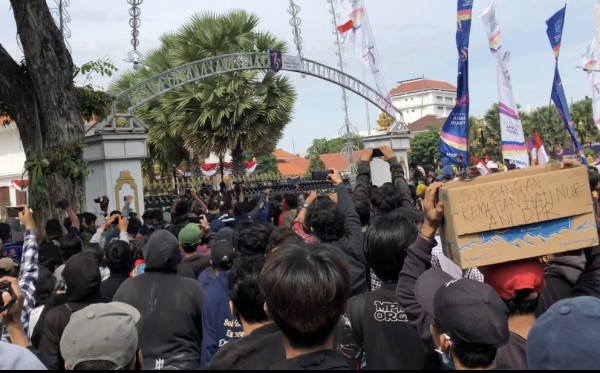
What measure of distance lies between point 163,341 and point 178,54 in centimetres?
1951

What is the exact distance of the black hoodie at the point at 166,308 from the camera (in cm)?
406

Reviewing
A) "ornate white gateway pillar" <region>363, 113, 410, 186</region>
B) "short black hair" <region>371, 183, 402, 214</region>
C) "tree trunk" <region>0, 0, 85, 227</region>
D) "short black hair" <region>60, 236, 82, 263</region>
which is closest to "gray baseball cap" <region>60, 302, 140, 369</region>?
"short black hair" <region>60, 236, 82, 263</region>

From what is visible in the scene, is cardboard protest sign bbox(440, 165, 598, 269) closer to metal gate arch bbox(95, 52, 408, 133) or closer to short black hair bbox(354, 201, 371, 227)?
short black hair bbox(354, 201, 371, 227)

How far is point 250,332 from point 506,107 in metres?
10.7

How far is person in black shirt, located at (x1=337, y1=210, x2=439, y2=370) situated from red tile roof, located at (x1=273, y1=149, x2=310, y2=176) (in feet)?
226

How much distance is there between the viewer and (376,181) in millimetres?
18438

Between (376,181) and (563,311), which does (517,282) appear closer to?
(563,311)

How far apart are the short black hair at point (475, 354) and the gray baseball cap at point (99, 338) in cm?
127

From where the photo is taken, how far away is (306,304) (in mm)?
2453

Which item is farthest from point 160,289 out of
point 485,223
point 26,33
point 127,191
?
point 127,191

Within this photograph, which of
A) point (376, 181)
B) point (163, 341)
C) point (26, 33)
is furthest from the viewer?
point (376, 181)

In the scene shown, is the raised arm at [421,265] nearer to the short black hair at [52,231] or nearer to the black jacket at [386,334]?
the black jacket at [386,334]

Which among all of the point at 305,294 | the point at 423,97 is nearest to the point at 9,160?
the point at 305,294

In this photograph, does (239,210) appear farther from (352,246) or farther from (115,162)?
(115,162)
